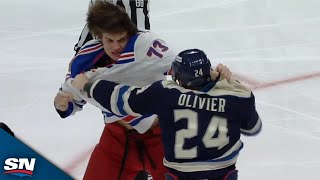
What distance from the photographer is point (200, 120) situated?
5.00ft

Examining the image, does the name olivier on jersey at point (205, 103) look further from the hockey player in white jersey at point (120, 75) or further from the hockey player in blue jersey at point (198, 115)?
the hockey player in white jersey at point (120, 75)

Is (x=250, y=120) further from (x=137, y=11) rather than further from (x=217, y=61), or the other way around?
(x=217, y=61)

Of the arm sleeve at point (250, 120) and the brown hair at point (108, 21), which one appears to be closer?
the arm sleeve at point (250, 120)

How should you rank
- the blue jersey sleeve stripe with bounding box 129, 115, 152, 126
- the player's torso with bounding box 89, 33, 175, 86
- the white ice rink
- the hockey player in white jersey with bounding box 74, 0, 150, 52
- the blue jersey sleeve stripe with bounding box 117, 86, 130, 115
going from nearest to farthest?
the blue jersey sleeve stripe with bounding box 117, 86, 130, 115 → the player's torso with bounding box 89, 33, 175, 86 → the blue jersey sleeve stripe with bounding box 129, 115, 152, 126 → the hockey player in white jersey with bounding box 74, 0, 150, 52 → the white ice rink

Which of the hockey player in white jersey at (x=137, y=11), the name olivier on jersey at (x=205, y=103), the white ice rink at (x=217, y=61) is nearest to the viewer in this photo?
the name olivier on jersey at (x=205, y=103)

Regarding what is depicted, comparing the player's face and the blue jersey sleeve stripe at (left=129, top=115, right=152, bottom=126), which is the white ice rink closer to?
the blue jersey sleeve stripe at (left=129, top=115, right=152, bottom=126)

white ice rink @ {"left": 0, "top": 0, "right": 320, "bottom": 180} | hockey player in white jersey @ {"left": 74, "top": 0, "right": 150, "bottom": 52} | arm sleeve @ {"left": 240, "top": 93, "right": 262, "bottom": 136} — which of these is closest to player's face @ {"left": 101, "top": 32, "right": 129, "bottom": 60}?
arm sleeve @ {"left": 240, "top": 93, "right": 262, "bottom": 136}

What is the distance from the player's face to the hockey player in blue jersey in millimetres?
251

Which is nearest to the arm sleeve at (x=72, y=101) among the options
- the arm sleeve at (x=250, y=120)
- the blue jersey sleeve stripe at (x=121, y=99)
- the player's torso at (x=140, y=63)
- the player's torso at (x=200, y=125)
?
the player's torso at (x=140, y=63)

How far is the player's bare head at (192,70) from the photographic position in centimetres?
154

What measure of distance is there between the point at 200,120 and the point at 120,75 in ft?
1.29

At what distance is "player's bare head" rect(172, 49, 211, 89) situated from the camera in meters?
1.54

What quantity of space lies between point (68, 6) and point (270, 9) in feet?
5.00

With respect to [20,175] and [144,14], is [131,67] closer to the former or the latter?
[20,175]
